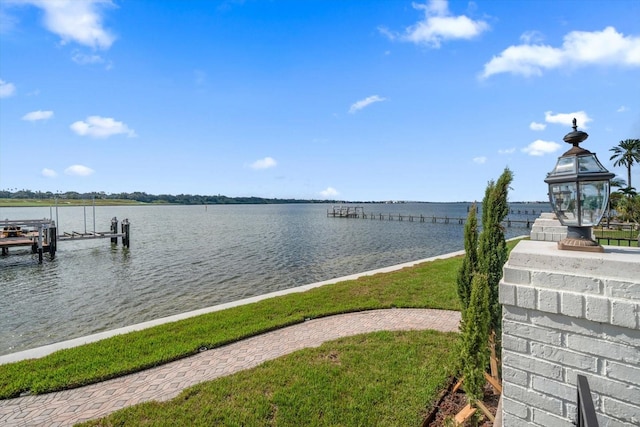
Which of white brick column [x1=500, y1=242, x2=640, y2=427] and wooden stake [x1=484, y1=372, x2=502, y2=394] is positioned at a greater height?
white brick column [x1=500, y1=242, x2=640, y2=427]

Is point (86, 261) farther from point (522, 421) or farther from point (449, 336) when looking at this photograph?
point (522, 421)

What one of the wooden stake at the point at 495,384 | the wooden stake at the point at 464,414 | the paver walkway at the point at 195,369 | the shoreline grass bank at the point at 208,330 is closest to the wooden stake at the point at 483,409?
the wooden stake at the point at 464,414

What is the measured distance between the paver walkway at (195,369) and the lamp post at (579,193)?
4984mm

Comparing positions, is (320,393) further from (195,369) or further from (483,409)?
(195,369)

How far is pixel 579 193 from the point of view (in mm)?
2299

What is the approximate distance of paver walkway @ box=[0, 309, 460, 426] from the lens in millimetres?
4285

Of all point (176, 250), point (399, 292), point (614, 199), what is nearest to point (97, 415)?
point (399, 292)

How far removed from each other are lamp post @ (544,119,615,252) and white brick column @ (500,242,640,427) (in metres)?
0.20

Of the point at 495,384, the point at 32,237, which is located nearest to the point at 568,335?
the point at 495,384

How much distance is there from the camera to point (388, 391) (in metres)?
4.45

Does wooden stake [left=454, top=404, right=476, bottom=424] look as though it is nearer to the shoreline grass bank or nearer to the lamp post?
the lamp post

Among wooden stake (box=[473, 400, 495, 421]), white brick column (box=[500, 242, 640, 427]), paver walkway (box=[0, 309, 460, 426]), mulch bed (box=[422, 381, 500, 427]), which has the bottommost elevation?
paver walkway (box=[0, 309, 460, 426])

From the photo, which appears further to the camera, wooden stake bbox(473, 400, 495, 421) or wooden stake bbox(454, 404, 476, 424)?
wooden stake bbox(454, 404, 476, 424)

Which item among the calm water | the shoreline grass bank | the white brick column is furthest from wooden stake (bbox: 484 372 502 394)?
the calm water
